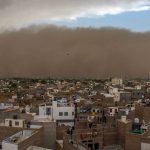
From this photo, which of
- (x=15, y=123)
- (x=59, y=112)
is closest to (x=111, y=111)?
(x=59, y=112)

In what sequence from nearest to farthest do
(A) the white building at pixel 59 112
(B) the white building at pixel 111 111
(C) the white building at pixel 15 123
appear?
(C) the white building at pixel 15 123, (A) the white building at pixel 59 112, (B) the white building at pixel 111 111

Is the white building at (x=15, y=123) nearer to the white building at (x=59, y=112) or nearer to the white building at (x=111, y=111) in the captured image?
the white building at (x=59, y=112)

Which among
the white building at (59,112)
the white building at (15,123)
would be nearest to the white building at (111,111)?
the white building at (59,112)

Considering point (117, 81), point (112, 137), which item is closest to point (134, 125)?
point (112, 137)

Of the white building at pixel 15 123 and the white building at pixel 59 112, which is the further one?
the white building at pixel 59 112

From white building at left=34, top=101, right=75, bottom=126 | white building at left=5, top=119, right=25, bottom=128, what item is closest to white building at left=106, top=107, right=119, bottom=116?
white building at left=34, top=101, right=75, bottom=126

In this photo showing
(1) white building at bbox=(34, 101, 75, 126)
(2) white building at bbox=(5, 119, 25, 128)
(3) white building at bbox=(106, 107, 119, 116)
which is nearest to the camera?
Answer: (2) white building at bbox=(5, 119, 25, 128)

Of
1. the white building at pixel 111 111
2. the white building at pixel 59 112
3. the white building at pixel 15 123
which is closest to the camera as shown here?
the white building at pixel 15 123

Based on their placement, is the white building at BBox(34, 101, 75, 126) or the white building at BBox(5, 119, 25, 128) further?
the white building at BBox(34, 101, 75, 126)

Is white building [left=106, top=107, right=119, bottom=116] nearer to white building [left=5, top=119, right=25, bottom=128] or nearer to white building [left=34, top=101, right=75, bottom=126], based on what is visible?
white building [left=34, top=101, right=75, bottom=126]

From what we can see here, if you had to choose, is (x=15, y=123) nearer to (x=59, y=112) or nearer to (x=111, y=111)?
(x=59, y=112)

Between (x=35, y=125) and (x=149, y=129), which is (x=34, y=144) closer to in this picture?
(x=35, y=125)

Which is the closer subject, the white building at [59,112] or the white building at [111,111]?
the white building at [59,112]
